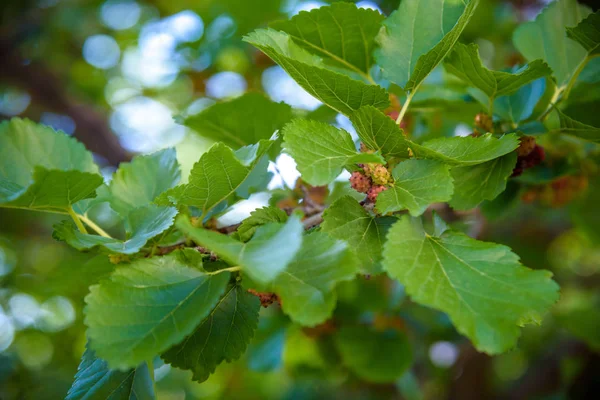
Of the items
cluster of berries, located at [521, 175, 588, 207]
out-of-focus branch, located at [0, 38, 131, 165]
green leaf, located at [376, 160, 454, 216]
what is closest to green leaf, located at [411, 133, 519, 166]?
green leaf, located at [376, 160, 454, 216]

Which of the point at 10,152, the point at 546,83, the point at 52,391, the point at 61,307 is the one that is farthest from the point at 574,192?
the point at 61,307

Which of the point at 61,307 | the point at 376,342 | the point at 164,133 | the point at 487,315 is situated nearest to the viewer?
the point at 487,315

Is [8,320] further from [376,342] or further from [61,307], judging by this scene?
[376,342]

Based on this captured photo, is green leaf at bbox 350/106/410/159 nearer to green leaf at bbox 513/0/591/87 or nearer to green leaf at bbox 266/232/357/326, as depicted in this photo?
green leaf at bbox 266/232/357/326

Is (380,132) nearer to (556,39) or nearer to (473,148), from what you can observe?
(473,148)

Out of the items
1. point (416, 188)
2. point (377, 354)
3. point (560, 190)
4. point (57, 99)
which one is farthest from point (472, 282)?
point (57, 99)
